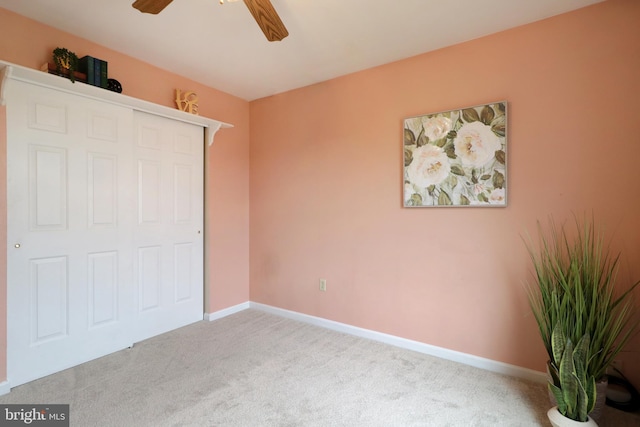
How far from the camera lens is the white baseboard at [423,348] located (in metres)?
2.11

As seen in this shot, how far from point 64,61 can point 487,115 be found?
3034 mm

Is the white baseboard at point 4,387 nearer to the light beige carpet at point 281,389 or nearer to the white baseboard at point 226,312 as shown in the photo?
the light beige carpet at point 281,389

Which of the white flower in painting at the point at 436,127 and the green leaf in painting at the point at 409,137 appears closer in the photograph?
the white flower in painting at the point at 436,127

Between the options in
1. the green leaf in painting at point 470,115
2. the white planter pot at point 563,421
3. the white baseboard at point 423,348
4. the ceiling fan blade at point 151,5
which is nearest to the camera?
the white planter pot at point 563,421

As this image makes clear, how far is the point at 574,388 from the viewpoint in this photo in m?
1.50

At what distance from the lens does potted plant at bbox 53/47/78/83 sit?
2082mm

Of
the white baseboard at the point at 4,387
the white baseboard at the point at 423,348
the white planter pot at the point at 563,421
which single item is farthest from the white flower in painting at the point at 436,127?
Result: the white baseboard at the point at 4,387

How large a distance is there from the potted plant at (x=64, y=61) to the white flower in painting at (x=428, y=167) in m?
2.59

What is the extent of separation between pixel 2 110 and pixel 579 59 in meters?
3.72

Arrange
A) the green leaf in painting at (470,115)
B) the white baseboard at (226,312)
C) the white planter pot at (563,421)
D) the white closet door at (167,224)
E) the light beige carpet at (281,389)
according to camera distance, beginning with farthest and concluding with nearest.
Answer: the white baseboard at (226,312), the white closet door at (167,224), the green leaf in painting at (470,115), the light beige carpet at (281,389), the white planter pot at (563,421)

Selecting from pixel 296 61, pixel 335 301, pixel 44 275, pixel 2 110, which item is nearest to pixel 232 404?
pixel 335 301

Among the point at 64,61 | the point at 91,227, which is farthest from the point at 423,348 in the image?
the point at 64,61

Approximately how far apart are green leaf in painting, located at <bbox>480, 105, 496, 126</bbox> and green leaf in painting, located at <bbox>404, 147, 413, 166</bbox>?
0.56 m

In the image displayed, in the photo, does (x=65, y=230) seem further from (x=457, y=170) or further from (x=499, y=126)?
(x=499, y=126)
